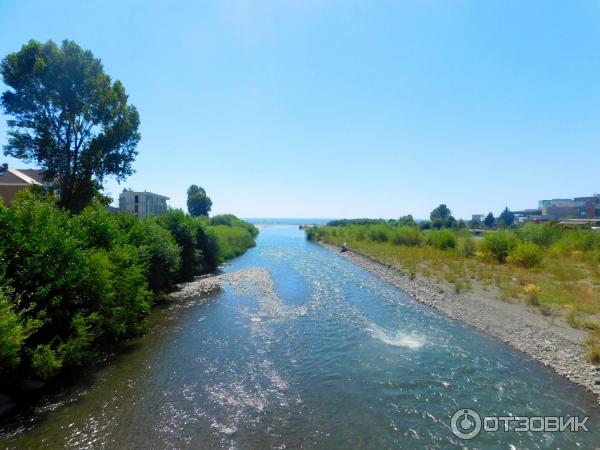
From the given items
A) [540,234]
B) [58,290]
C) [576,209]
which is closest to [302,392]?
[58,290]

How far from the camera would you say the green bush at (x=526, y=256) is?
27.4m

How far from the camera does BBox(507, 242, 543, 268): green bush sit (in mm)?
27359

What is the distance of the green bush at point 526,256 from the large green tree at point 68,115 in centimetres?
3552

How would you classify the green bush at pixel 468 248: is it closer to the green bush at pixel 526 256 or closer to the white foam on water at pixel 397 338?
the green bush at pixel 526 256

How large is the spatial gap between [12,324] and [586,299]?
79.0 ft

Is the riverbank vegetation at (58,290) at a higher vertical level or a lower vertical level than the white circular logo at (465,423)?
higher

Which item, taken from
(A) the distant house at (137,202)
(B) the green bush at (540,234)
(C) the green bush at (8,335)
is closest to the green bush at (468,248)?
(B) the green bush at (540,234)

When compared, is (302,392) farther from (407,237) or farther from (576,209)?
(576,209)

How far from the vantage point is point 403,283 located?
26.2 meters

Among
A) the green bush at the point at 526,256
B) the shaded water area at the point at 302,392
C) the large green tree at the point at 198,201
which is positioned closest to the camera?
the shaded water area at the point at 302,392

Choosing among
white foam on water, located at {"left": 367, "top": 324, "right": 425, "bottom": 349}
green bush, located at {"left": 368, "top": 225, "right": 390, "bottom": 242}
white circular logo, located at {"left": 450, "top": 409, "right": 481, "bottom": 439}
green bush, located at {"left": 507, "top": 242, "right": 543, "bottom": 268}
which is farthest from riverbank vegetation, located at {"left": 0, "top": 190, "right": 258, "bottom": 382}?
green bush, located at {"left": 368, "top": 225, "right": 390, "bottom": 242}

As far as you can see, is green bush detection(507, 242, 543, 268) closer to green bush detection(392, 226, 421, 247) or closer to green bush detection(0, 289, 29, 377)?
green bush detection(392, 226, 421, 247)

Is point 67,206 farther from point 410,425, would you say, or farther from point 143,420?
point 410,425

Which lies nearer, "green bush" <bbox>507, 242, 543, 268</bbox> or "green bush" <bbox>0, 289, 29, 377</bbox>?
"green bush" <bbox>0, 289, 29, 377</bbox>
